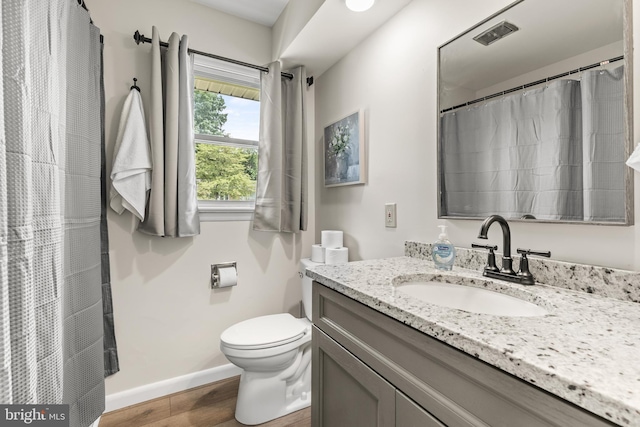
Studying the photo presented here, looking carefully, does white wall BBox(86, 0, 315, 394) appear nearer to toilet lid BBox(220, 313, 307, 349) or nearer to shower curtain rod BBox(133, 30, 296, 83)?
shower curtain rod BBox(133, 30, 296, 83)

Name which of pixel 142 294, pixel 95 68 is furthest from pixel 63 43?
pixel 142 294

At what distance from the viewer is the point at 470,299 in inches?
37.4

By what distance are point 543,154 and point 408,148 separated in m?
0.60

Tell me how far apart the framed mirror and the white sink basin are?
0.30 meters

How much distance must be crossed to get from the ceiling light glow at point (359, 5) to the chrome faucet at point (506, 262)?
45.4 inches

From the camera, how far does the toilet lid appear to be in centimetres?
143

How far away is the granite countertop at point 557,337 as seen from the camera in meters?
0.38

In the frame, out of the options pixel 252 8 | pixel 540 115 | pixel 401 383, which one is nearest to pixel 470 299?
pixel 401 383

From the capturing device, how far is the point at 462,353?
555 mm

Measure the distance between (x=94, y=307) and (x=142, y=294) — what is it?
357mm

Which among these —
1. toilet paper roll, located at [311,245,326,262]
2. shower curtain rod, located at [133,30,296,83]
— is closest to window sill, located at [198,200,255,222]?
toilet paper roll, located at [311,245,326,262]

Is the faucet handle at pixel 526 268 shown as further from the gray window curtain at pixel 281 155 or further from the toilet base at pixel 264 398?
the gray window curtain at pixel 281 155

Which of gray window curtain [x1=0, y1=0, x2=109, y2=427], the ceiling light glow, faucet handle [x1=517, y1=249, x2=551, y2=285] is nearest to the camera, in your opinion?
gray window curtain [x1=0, y1=0, x2=109, y2=427]

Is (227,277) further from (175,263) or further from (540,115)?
(540,115)
